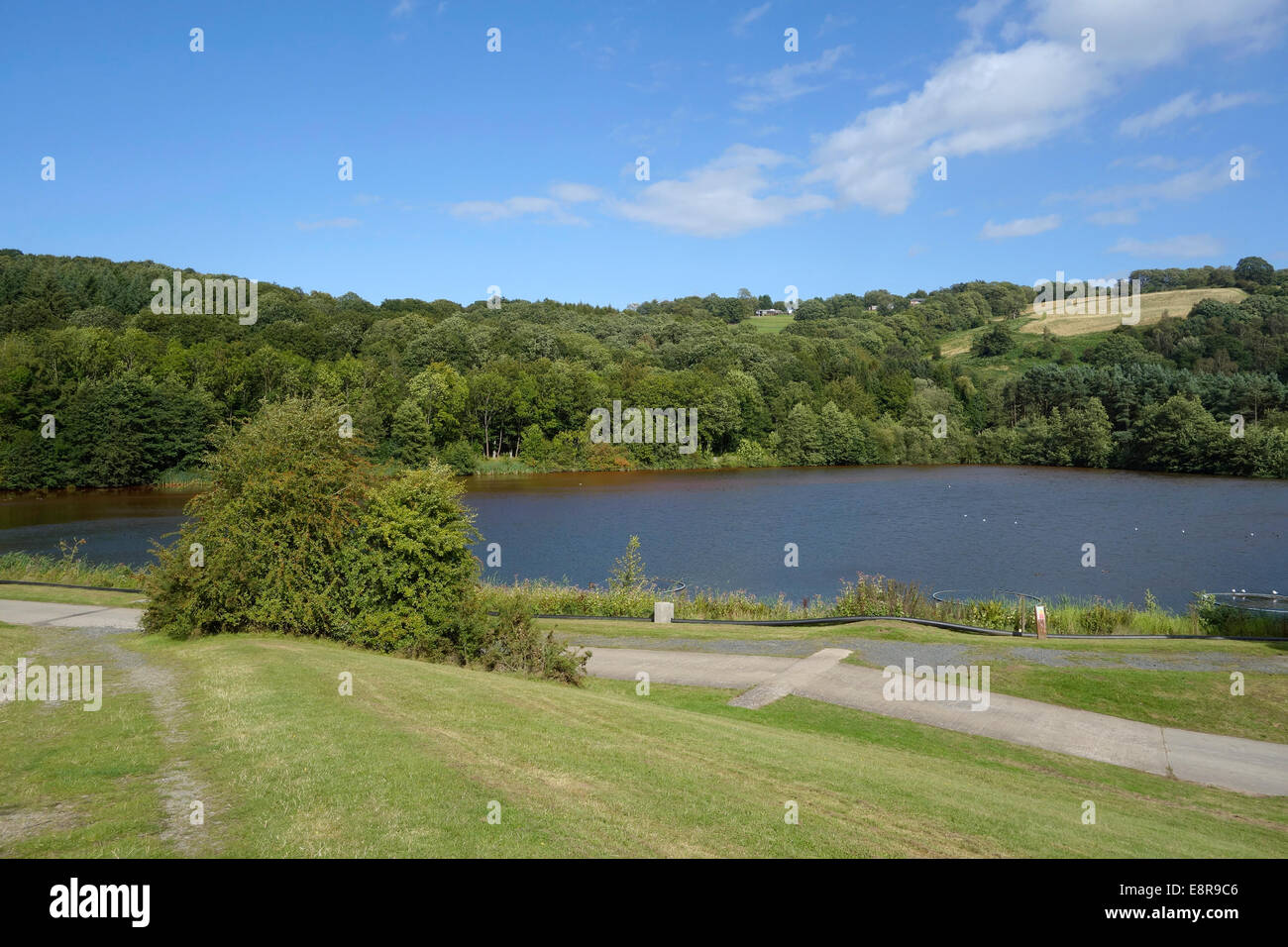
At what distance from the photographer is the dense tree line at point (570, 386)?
68000 mm

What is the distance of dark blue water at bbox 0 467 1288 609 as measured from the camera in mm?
32469

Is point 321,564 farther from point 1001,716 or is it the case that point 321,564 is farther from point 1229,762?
point 1229,762

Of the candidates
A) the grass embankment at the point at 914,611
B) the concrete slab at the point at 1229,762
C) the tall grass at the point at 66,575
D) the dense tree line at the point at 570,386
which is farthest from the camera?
the dense tree line at the point at 570,386

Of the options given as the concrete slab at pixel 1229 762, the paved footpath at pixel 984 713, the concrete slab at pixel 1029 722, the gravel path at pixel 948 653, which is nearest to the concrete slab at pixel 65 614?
the paved footpath at pixel 984 713

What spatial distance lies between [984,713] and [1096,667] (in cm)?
422

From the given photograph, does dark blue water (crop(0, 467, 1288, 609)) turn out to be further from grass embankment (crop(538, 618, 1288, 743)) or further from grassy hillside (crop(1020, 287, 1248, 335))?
grassy hillside (crop(1020, 287, 1248, 335))

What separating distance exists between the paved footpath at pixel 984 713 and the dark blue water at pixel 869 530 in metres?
12.0

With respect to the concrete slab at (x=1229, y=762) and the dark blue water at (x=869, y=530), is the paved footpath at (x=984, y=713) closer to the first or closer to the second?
the concrete slab at (x=1229, y=762)

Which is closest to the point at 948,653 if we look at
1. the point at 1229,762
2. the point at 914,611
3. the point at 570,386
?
the point at 914,611

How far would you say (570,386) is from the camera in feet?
287

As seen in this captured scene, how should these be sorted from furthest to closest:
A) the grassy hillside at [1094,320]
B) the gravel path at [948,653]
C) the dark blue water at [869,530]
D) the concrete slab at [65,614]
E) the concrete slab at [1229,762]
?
the grassy hillside at [1094,320], the dark blue water at [869,530], the concrete slab at [65,614], the gravel path at [948,653], the concrete slab at [1229,762]

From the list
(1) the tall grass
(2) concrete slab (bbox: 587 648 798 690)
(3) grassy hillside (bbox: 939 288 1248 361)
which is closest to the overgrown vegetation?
(2) concrete slab (bbox: 587 648 798 690)

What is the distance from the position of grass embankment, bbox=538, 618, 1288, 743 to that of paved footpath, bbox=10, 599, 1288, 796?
1.86 feet

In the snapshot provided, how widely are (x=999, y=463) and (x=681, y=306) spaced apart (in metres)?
94.7
